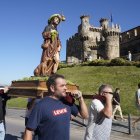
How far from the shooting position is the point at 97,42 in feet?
244

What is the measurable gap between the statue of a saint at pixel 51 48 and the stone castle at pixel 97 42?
54.5 m

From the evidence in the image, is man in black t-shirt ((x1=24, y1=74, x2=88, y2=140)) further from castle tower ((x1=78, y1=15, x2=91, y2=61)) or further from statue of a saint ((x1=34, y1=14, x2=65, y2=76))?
castle tower ((x1=78, y1=15, x2=91, y2=61))

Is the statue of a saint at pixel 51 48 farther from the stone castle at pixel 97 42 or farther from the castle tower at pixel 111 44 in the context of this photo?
the castle tower at pixel 111 44

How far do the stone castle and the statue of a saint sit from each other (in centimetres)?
5448

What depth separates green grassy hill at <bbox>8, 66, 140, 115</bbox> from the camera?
28.6 metres

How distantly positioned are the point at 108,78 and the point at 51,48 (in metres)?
26.7

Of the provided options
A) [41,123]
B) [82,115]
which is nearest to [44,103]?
[41,123]

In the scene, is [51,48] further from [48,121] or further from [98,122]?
[48,121]

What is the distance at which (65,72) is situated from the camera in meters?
42.5

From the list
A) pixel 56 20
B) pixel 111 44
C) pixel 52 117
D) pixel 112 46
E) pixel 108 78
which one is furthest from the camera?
pixel 111 44

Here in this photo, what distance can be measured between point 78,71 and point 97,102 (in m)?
35.7

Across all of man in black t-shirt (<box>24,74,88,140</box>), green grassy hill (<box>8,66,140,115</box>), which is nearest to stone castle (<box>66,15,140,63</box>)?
green grassy hill (<box>8,66,140,115</box>)

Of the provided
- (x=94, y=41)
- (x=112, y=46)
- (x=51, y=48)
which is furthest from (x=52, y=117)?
(x=94, y=41)

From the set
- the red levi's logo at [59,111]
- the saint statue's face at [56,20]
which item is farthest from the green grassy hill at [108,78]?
the red levi's logo at [59,111]
